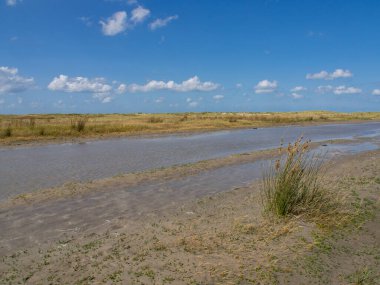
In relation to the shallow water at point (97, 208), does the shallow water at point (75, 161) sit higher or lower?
higher

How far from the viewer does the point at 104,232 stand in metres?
7.09

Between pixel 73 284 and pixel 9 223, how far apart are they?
352 centimetres

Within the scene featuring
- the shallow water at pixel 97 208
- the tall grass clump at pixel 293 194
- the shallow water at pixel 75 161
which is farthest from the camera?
the shallow water at pixel 75 161

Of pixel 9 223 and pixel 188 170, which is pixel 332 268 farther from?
pixel 188 170

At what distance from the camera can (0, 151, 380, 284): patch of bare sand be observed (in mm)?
5152

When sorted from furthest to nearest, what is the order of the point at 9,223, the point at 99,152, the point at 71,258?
the point at 99,152, the point at 9,223, the point at 71,258

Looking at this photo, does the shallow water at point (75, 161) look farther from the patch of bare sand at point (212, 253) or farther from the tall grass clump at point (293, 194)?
the tall grass clump at point (293, 194)

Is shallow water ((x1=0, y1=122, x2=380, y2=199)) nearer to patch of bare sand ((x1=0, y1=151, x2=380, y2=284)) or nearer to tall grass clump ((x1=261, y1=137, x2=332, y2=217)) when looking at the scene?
patch of bare sand ((x1=0, y1=151, x2=380, y2=284))

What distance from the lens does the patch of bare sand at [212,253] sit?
16.9 ft

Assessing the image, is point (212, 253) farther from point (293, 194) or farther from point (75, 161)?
point (75, 161)

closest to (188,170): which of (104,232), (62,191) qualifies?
(62,191)

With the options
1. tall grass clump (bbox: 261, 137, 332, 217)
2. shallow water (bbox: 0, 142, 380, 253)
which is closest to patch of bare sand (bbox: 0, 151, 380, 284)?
tall grass clump (bbox: 261, 137, 332, 217)

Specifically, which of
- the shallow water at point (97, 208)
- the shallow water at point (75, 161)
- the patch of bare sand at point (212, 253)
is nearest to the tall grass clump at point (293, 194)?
the patch of bare sand at point (212, 253)

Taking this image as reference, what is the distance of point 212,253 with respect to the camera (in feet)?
19.0
